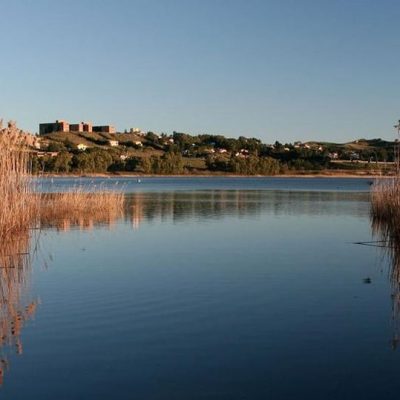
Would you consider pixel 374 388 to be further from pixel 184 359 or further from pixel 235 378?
pixel 184 359

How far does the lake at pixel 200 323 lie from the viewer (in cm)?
539

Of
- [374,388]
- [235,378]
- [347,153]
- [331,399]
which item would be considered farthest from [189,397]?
[347,153]

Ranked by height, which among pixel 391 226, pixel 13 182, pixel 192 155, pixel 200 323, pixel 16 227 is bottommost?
pixel 200 323

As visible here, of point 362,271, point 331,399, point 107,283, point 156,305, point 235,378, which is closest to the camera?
point 331,399

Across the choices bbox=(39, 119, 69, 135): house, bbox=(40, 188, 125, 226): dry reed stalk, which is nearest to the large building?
bbox=(39, 119, 69, 135): house

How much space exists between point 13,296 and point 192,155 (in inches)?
4509

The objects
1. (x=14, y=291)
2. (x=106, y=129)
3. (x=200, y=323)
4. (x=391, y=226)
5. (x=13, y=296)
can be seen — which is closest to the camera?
(x=200, y=323)

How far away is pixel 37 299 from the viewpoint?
340 inches

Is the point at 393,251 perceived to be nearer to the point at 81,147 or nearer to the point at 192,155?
the point at 81,147

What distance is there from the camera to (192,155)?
123 meters

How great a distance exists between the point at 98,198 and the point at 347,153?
315 ft

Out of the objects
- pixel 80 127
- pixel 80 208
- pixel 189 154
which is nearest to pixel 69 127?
pixel 80 127

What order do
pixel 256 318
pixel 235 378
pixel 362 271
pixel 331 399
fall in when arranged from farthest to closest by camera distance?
pixel 362 271 < pixel 256 318 < pixel 235 378 < pixel 331 399

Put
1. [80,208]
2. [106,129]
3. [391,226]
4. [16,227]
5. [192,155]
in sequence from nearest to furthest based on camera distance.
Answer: [16,227] → [391,226] → [80,208] → [192,155] → [106,129]
